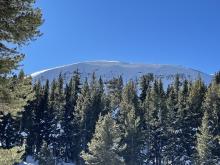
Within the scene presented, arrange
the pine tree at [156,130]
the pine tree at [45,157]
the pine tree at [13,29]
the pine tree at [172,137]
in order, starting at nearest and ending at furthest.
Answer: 1. the pine tree at [13,29]
2. the pine tree at [45,157]
3. the pine tree at [172,137]
4. the pine tree at [156,130]

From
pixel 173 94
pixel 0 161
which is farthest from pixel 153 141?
pixel 0 161

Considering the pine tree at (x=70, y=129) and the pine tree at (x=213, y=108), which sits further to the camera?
the pine tree at (x=70, y=129)

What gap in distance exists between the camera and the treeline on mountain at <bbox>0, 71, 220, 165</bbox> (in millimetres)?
63469

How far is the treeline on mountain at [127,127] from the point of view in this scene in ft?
208

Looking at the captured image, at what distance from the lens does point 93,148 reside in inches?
2299

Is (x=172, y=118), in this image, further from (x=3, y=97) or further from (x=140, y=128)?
(x=3, y=97)

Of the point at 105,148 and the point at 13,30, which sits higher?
the point at 13,30

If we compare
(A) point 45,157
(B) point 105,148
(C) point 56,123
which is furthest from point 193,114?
(A) point 45,157

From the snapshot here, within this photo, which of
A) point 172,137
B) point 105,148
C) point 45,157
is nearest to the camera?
point 105,148

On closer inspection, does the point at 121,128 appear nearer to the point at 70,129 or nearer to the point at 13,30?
the point at 70,129

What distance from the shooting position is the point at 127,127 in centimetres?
7069

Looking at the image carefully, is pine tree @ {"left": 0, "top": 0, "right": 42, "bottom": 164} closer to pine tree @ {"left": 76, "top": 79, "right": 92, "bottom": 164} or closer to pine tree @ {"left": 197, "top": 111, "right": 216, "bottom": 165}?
pine tree @ {"left": 197, "top": 111, "right": 216, "bottom": 165}

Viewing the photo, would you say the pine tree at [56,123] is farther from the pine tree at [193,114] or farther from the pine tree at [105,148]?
the pine tree at [105,148]

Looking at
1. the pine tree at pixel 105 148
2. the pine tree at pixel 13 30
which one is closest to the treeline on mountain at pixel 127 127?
the pine tree at pixel 105 148
